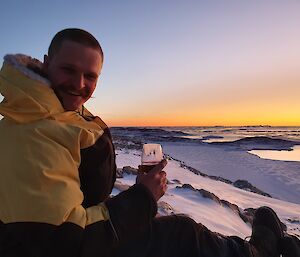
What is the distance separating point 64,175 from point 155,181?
564 millimetres

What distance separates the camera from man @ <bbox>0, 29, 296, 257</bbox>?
5.12ft

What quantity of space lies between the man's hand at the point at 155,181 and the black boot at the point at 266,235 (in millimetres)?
1010

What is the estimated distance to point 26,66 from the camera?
178cm

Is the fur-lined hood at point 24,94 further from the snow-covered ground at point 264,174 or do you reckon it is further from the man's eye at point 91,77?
the snow-covered ground at point 264,174

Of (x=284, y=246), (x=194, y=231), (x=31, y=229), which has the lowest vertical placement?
(x=284, y=246)

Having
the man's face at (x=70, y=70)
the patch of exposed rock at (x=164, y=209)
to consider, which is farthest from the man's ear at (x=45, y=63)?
the patch of exposed rock at (x=164, y=209)

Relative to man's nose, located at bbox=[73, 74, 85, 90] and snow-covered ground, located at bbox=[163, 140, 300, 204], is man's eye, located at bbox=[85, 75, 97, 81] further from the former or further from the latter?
snow-covered ground, located at bbox=[163, 140, 300, 204]

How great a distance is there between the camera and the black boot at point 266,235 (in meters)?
2.76

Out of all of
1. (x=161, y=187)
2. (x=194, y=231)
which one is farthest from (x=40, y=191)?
(x=194, y=231)

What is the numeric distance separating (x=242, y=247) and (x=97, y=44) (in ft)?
5.61

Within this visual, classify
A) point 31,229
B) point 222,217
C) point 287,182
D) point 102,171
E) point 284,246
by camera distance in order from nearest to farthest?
1. point 31,229
2. point 102,171
3. point 284,246
4. point 222,217
5. point 287,182

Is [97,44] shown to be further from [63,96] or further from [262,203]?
[262,203]

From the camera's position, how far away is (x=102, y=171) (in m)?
1.90

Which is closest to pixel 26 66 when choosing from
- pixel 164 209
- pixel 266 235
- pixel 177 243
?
pixel 177 243
